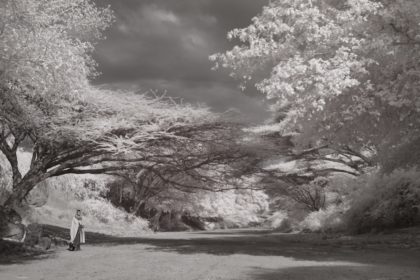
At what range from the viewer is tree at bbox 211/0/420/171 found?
42.7 feet

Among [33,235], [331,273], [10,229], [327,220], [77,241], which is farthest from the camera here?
[327,220]

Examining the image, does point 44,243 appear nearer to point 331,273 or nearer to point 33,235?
point 33,235

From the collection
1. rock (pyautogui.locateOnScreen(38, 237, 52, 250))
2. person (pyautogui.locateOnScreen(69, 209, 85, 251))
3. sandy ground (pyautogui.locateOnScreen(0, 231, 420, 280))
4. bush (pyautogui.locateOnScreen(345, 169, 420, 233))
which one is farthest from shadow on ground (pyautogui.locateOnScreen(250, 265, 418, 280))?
bush (pyautogui.locateOnScreen(345, 169, 420, 233))

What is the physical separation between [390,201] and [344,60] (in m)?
11.5

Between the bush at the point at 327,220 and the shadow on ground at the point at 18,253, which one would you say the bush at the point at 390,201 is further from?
the shadow on ground at the point at 18,253

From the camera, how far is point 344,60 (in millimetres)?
13656

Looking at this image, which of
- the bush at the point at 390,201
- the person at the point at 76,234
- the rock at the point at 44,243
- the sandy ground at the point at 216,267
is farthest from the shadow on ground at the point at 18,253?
the bush at the point at 390,201

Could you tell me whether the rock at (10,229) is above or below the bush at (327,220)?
below

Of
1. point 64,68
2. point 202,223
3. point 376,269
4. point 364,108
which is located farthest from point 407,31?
point 202,223

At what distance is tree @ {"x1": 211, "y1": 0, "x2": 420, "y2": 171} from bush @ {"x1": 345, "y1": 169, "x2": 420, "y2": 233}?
7.01m

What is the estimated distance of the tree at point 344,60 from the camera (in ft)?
42.7

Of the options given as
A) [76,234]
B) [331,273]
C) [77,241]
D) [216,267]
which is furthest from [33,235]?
[331,273]

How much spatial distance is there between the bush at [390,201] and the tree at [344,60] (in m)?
7.01

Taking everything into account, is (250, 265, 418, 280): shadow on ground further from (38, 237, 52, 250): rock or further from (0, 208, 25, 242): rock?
(38, 237, 52, 250): rock
